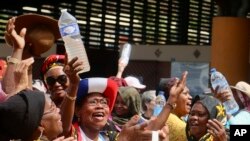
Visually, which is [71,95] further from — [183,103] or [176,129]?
[183,103]

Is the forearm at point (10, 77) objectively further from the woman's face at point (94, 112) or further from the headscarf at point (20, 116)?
the headscarf at point (20, 116)

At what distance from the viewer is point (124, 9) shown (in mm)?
19969

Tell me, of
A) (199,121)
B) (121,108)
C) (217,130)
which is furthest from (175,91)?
(121,108)

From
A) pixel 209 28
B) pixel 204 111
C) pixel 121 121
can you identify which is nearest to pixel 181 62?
pixel 209 28

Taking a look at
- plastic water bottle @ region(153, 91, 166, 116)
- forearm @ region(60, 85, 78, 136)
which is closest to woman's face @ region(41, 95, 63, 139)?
forearm @ region(60, 85, 78, 136)

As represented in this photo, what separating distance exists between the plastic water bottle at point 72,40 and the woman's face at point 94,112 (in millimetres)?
215

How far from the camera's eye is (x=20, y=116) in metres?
3.66

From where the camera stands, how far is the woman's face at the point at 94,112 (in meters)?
5.25

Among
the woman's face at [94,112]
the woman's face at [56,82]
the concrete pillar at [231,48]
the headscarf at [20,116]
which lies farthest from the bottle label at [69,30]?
the concrete pillar at [231,48]

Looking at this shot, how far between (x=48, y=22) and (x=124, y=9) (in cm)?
1433

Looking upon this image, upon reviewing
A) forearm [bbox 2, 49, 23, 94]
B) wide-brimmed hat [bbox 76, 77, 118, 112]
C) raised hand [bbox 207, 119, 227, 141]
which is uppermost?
forearm [bbox 2, 49, 23, 94]

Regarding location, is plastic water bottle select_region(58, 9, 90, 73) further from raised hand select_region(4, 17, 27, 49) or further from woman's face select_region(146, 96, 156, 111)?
woman's face select_region(146, 96, 156, 111)

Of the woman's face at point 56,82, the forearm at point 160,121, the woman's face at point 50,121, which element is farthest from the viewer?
the woman's face at point 56,82

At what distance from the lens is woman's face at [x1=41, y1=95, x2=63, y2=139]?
417 centimetres
